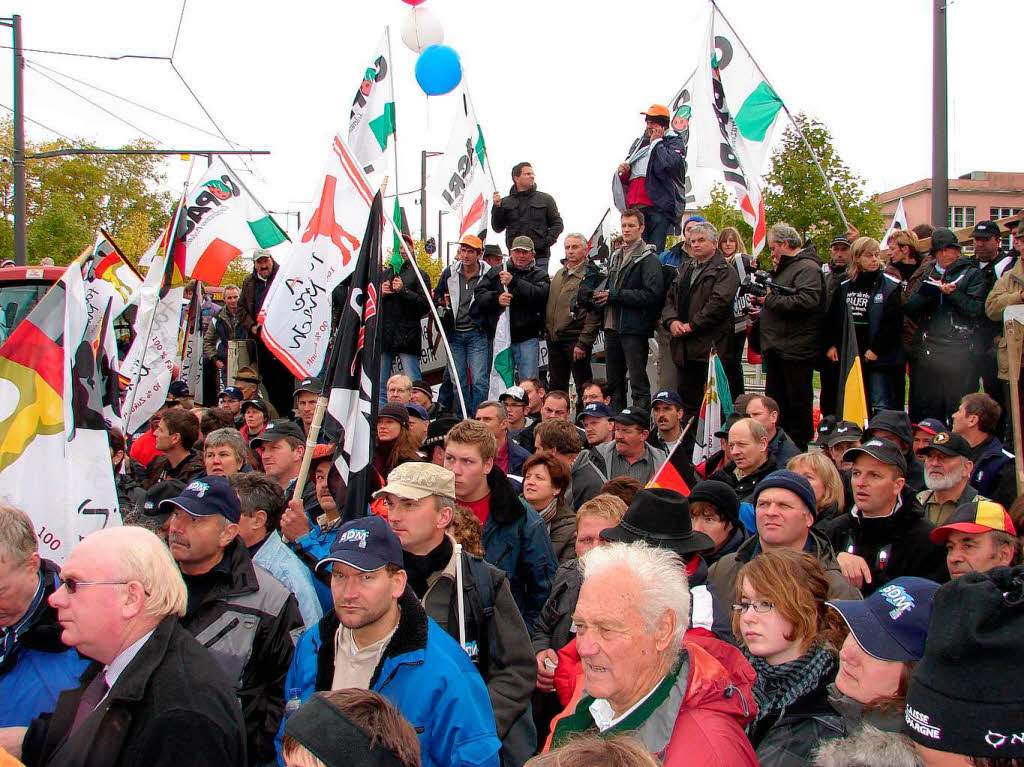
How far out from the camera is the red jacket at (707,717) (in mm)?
2727

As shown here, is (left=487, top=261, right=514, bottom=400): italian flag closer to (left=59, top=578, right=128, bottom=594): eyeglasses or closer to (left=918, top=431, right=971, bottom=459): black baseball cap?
(left=918, top=431, right=971, bottom=459): black baseball cap

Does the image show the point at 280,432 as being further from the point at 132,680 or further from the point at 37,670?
the point at 132,680

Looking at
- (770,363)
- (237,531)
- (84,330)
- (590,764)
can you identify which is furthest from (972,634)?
(770,363)

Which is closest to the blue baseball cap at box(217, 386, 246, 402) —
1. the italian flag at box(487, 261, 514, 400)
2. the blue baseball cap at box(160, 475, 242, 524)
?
the italian flag at box(487, 261, 514, 400)

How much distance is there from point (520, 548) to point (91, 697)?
2672 millimetres

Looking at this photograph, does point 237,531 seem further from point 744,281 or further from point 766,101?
point 766,101

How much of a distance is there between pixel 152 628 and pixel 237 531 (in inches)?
53.4

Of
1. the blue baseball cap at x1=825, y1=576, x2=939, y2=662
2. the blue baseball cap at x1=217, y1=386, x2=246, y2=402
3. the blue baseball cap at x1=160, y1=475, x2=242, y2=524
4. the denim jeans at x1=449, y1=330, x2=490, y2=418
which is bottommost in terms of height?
the blue baseball cap at x1=825, y1=576, x2=939, y2=662

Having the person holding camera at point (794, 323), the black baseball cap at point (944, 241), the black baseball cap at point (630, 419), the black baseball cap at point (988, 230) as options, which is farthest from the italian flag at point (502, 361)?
the black baseball cap at point (988, 230)

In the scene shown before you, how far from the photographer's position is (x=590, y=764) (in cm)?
197

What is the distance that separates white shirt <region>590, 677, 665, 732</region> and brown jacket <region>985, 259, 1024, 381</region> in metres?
6.28

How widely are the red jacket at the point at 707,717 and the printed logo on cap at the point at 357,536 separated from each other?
102 centimetres

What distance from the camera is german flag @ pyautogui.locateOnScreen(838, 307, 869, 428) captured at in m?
8.02

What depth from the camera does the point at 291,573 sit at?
4.90m
